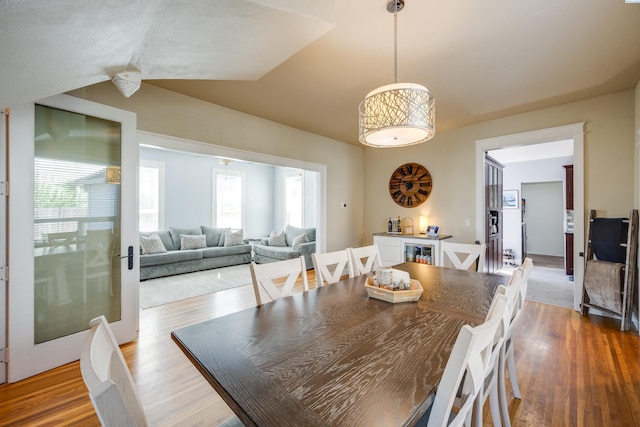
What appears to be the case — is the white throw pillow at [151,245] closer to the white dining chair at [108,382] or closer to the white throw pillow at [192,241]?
the white throw pillow at [192,241]

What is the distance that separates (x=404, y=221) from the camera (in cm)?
497

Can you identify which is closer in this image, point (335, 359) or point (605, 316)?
point (335, 359)

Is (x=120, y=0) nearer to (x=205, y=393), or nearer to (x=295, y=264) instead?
(x=295, y=264)

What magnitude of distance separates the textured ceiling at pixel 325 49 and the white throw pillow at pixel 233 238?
3.51 m

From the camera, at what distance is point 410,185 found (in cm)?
494

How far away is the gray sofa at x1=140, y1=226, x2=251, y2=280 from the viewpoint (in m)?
4.92

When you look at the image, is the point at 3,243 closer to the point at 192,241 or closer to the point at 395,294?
the point at 395,294

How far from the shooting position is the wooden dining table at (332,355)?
0.78 m

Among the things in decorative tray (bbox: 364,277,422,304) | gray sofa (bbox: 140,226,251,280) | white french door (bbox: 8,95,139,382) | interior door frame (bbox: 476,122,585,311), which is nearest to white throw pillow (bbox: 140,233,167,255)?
gray sofa (bbox: 140,226,251,280)

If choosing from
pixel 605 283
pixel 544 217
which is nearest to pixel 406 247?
pixel 605 283

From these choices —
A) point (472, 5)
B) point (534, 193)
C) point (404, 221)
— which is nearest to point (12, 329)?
point (472, 5)

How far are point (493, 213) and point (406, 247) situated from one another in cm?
186

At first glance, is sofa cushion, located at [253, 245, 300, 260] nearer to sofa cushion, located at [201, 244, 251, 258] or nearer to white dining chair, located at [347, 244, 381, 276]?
sofa cushion, located at [201, 244, 251, 258]

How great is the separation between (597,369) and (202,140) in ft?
14.6
